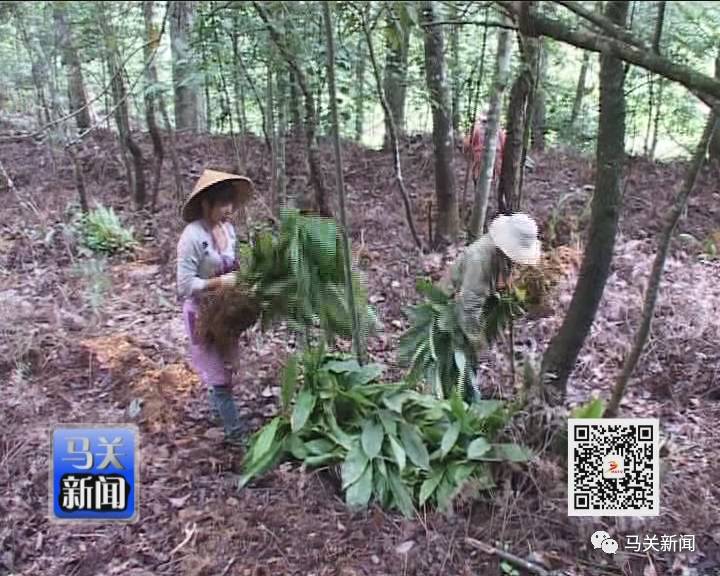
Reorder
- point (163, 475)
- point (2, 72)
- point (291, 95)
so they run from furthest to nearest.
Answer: point (291, 95) → point (2, 72) → point (163, 475)

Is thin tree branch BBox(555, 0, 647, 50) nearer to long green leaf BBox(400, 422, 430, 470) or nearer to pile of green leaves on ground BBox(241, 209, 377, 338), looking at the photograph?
pile of green leaves on ground BBox(241, 209, 377, 338)

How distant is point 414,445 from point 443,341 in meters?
0.34

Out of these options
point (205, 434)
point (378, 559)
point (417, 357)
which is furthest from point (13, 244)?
point (378, 559)

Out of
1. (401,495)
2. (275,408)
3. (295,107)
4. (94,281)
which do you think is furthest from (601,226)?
(295,107)

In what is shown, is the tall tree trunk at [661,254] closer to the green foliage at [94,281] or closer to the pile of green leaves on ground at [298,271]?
the pile of green leaves on ground at [298,271]

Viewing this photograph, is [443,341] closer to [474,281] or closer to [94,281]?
[474,281]

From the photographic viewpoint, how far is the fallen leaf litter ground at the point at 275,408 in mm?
1894

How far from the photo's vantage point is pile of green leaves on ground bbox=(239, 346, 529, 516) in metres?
2.05

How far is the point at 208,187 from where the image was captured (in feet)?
7.13

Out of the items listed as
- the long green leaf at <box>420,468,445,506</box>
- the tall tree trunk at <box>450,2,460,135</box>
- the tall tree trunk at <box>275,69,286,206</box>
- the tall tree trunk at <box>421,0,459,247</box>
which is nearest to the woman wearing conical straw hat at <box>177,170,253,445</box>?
the long green leaf at <box>420,468,445,506</box>

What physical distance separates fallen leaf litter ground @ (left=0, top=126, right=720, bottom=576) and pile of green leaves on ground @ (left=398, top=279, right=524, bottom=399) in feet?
0.47

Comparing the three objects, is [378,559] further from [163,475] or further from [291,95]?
[291,95]

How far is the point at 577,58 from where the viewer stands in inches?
170

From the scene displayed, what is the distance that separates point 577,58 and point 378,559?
339 cm
